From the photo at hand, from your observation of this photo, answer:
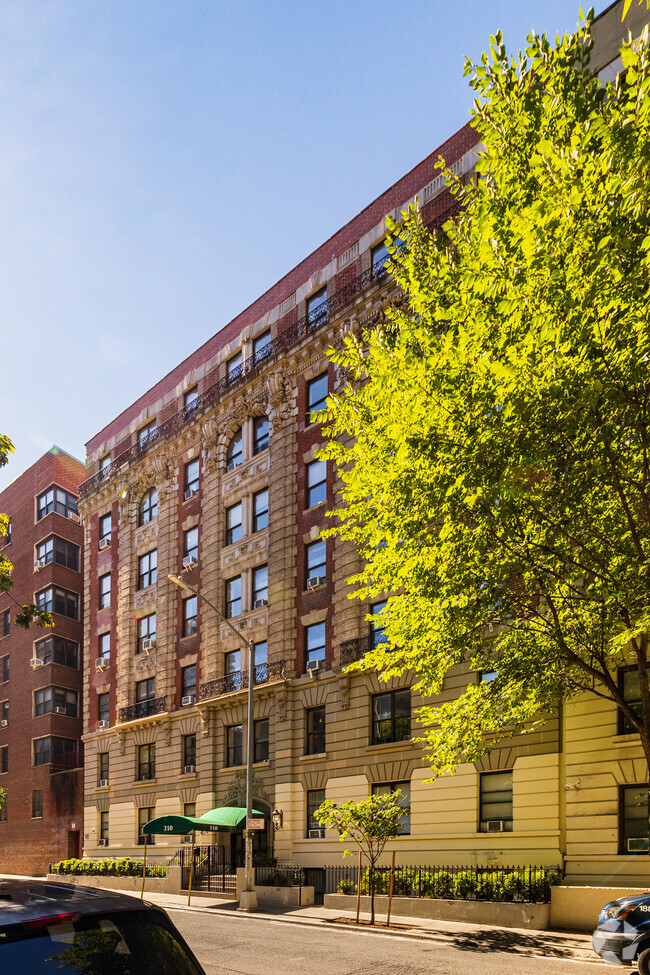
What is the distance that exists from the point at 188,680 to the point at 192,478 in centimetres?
958

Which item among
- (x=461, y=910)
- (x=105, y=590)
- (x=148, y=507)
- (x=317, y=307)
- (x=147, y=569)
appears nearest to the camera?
(x=461, y=910)

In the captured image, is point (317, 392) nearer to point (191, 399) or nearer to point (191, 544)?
point (191, 399)

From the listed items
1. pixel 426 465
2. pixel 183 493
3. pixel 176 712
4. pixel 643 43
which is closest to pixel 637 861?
pixel 426 465

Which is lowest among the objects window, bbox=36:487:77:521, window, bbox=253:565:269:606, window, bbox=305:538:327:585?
window, bbox=253:565:269:606

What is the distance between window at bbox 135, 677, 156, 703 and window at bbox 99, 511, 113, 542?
9.05 meters

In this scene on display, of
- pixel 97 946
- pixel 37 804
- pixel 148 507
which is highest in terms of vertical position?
pixel 148 507

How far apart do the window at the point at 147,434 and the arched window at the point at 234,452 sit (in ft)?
21.4

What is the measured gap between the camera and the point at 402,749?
28250mm

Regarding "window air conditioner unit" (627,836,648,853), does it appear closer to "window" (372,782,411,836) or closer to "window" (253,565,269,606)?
"window" (372,782,411,836)

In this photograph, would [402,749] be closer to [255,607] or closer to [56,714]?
[255,607]

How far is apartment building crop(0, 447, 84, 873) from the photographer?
49.6 metres

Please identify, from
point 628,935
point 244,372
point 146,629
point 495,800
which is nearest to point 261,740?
point 146,629

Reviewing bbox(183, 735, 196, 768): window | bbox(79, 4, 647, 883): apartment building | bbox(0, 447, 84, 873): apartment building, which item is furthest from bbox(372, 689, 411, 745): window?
bbox(0, 447, 84, 873): apartment building

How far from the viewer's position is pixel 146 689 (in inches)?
1687
